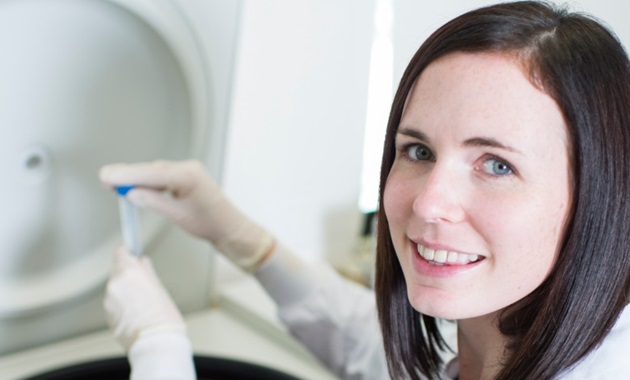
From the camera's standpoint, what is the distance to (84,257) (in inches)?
54.3

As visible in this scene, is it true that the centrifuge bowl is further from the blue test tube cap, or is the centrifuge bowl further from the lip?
the lip

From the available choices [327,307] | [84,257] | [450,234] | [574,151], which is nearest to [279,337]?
[327,307]

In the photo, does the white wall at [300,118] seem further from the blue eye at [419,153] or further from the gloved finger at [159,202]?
the blue eye at [419,153]

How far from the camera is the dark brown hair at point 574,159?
787 millimetres

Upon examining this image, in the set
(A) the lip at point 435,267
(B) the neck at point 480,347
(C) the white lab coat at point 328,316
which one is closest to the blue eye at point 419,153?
(A) the lip at point 435,267

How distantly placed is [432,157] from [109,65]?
64cm

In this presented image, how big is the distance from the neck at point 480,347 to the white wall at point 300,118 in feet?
2.23

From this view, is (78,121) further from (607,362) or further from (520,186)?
(607,362)

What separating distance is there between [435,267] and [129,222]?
0.63 meters

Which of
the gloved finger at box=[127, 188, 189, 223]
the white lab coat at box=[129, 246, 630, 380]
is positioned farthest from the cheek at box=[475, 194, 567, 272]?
the gloved finger at box=[127, 188, 189, 223]

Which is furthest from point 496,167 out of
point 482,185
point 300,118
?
point 300,118

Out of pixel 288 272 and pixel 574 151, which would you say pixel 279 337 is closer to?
pixel 288 272

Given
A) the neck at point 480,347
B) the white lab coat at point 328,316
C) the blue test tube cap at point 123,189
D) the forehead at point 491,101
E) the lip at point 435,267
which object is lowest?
the white lab coat at point 328,316

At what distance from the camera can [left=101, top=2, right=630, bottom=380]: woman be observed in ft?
2.58
